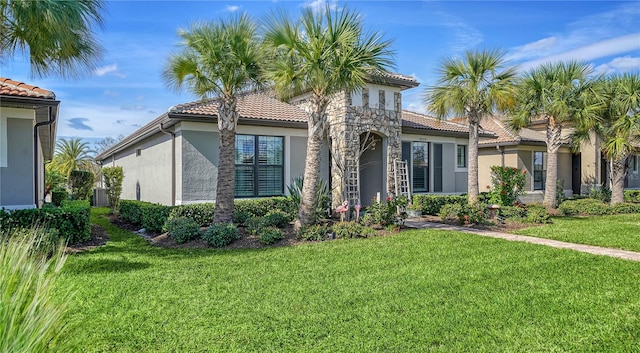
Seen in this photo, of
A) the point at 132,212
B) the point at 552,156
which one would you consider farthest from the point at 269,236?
the point at 552,156

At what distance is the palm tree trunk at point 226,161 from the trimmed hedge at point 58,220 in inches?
130

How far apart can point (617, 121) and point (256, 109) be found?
17.2m

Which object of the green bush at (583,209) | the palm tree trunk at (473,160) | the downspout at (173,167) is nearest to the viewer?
the downspout at (173,167)

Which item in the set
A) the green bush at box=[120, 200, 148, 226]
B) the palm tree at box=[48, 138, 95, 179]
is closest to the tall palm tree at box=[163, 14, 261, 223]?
the green bush at box=[120, 200, 148, 226]

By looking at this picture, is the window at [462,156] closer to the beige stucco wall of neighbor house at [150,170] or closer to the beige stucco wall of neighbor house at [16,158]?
the beige stucco wall of neighbor house at [150,170]

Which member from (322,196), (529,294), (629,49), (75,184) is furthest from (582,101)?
(75,184)

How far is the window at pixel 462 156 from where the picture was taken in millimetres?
19281

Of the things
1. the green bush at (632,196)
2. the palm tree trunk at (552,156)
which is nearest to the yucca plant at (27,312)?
the palm tree trunk at (552,156)

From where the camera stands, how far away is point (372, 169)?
17.2 meters

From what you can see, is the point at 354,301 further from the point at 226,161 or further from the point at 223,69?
the point at 223,69

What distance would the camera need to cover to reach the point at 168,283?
6219mm

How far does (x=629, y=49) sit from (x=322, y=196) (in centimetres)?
1475

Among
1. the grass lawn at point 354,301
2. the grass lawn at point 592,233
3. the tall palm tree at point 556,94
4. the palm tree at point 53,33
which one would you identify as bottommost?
the grass lawn at point 354,301

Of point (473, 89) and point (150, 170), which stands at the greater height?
point (473, 89)
